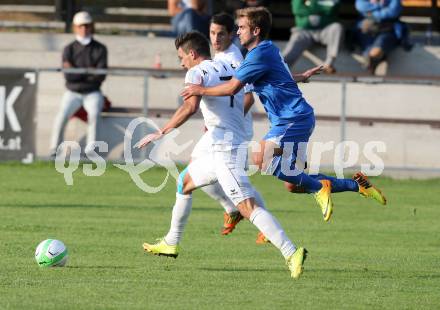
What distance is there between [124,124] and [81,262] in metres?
9.72

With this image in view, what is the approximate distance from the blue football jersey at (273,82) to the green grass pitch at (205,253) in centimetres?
126

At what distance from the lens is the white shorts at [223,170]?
31.7 ft

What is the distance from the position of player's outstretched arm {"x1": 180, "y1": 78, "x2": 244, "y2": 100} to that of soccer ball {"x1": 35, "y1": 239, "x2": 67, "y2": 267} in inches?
61.4

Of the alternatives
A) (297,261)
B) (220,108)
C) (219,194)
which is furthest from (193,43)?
(297,261)

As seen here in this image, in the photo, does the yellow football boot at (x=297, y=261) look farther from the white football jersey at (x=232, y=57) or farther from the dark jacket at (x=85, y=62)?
the dark jacket at (x=85, y=62)

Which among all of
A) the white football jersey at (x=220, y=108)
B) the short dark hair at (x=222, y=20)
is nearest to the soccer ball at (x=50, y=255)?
the white football jersey at (x=220, y=108)

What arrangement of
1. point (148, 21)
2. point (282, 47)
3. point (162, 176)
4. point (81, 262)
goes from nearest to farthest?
point (81, 262) → point (162, 176) → point (282, 47) → point (148, 21)

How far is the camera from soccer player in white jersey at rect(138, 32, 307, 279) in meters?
9.45

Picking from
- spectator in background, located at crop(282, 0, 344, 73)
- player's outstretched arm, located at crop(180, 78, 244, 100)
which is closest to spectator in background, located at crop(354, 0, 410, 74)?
spectator in background, located at crop(282, 0, 344, 73)

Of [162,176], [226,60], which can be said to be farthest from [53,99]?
[226,60]

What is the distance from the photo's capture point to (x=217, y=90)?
31.3 ft

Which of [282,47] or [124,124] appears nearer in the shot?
[124,124]

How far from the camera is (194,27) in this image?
21.0 m

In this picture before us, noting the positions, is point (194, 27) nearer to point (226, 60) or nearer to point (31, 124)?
point (31, 124)
